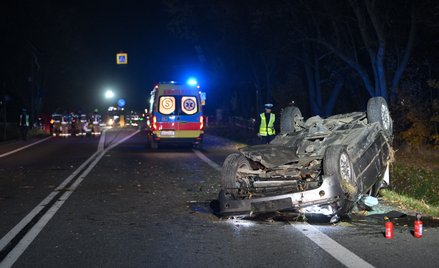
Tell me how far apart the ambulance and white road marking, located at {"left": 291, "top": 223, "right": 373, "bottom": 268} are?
13585 mm

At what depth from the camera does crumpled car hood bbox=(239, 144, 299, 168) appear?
7742 mm

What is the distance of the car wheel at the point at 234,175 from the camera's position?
7.57 meters

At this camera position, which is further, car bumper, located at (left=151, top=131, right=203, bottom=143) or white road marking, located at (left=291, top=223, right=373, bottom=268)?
car bumper, located at (left=151, top=131, right=203, bottom=143)

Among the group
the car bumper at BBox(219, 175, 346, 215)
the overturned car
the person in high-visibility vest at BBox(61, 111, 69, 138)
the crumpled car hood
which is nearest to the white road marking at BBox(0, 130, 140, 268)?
the overturned car

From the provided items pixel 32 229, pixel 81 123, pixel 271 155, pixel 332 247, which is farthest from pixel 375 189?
pixel 81 123

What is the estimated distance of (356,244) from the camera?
19.7 ft

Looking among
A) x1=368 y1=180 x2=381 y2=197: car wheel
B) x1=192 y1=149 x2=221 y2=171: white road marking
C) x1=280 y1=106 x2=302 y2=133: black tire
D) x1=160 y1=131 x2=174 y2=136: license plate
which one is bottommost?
x1=192 y1=149 x2=221 y2=171: white road marking

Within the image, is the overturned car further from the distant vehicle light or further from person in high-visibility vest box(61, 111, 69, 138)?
person in high-visibility vest box(61, 111, 69, 138)

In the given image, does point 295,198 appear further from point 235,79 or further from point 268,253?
point 235,79

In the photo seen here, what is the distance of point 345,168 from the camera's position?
7066 mm

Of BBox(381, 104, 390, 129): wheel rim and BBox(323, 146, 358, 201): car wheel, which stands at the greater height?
BBox(381, 104, 390, 129): wheel rim

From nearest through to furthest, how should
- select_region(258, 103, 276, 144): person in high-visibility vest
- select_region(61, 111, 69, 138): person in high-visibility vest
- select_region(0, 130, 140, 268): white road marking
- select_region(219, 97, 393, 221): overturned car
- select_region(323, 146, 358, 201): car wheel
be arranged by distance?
select_region(0, 130, 140, 268): white road marking, select_region(219, 97, 393, 221): overturned car, select_region(323, 146, 358, 201): car wheel, select_region(258, 103, 276, 144): person in high-visibility vest, select_region(61, 111, 69, 138): person in high-visibility vest

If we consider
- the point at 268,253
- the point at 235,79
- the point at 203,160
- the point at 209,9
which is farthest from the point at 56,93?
the point at 268,253

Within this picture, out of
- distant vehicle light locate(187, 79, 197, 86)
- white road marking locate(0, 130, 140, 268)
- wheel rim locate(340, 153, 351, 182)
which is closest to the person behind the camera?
white road marking locate(0, 130, 140, 268)
